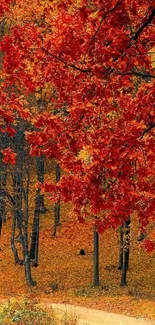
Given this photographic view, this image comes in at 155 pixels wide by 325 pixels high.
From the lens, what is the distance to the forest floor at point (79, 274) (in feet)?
73.7

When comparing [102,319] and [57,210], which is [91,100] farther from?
[57,210]

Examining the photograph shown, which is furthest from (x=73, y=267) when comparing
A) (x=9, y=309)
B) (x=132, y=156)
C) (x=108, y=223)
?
(x=132, y=156)

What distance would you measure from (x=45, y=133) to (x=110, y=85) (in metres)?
1.28

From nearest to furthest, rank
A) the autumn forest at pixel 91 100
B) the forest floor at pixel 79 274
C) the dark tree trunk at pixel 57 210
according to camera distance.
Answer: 1. the autumn forest at pixel 91 100
2. the forest floor at pixel 79 274
3. the dark tree trunk at pixel 57 210

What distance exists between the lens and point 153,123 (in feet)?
27.5

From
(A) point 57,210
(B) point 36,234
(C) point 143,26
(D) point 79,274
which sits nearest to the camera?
(C) point 143,26

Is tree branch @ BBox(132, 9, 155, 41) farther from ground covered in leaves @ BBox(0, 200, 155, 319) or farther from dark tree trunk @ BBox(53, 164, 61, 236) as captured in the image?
dark tree trunk @ BBox(53, 164, 61, 236)

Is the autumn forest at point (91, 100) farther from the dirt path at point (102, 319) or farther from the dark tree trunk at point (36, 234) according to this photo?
the dark tree trunk at point (36, 234)

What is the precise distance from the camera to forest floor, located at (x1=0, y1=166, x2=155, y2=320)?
22469 millimetres

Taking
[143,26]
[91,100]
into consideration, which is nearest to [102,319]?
[91,100]

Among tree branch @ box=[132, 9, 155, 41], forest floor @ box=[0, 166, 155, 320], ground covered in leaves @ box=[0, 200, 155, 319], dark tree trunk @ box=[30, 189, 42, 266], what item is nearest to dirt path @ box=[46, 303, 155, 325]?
forest floor @ box=[0, 166, 155, 320]

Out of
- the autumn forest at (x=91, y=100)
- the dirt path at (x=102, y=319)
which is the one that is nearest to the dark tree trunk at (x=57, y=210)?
the dirt path at (x=102, y=319)

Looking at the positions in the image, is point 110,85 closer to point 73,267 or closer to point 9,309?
point 9,309

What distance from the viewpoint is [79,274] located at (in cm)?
3128
